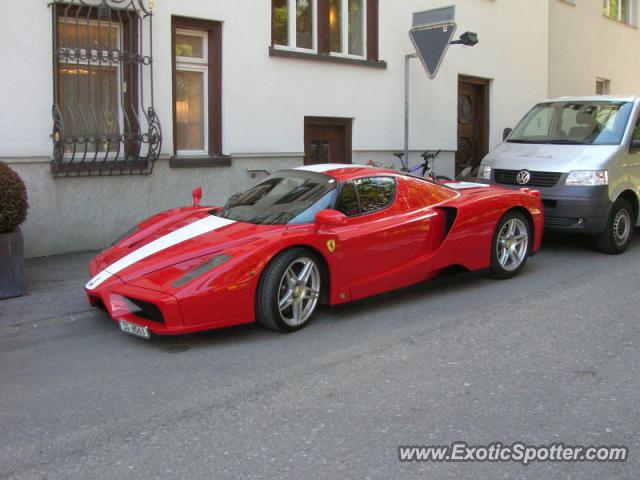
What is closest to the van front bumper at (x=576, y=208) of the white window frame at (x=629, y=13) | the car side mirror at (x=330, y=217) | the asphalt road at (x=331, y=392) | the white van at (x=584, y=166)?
the white van at (x=584, y=166)

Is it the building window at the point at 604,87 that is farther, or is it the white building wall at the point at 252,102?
the building window at the point at 604,87

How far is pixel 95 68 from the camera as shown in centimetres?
916

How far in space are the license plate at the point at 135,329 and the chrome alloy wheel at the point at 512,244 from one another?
3.82 metres

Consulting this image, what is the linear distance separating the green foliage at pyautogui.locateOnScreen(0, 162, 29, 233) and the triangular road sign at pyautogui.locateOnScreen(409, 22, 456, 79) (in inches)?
247

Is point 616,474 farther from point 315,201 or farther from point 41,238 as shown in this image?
point 41,238

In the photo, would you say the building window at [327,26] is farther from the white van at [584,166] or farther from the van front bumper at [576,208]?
the van front bumper at [576,208]

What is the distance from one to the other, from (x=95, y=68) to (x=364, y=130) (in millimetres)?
4817

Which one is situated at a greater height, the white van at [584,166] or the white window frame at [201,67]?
the white window frame at [201,67]

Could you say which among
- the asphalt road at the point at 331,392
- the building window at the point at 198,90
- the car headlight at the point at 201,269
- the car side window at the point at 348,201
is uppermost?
the building window at the point at 198,90

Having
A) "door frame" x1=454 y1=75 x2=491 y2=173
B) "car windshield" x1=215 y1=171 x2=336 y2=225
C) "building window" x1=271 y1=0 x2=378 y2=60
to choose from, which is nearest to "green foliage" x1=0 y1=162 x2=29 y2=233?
"car windshield" x1=215 y1=171 x2=336 y2=225

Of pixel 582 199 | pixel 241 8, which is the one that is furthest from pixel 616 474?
pixel 241 8

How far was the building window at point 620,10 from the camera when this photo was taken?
20.7 metres

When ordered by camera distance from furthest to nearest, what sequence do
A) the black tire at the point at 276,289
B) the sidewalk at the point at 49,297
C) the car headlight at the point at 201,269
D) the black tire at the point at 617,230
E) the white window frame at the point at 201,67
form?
the white window frame at the point at 201,67 < the black tire at the point at 617,230 < the sidewalk at the point at 49,297 < the black tire at the point at 276,289 < the car headlight at the point at 201,269

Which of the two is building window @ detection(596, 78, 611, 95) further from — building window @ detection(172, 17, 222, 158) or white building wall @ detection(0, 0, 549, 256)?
building window @ detection(172, 17, 222, 158)
